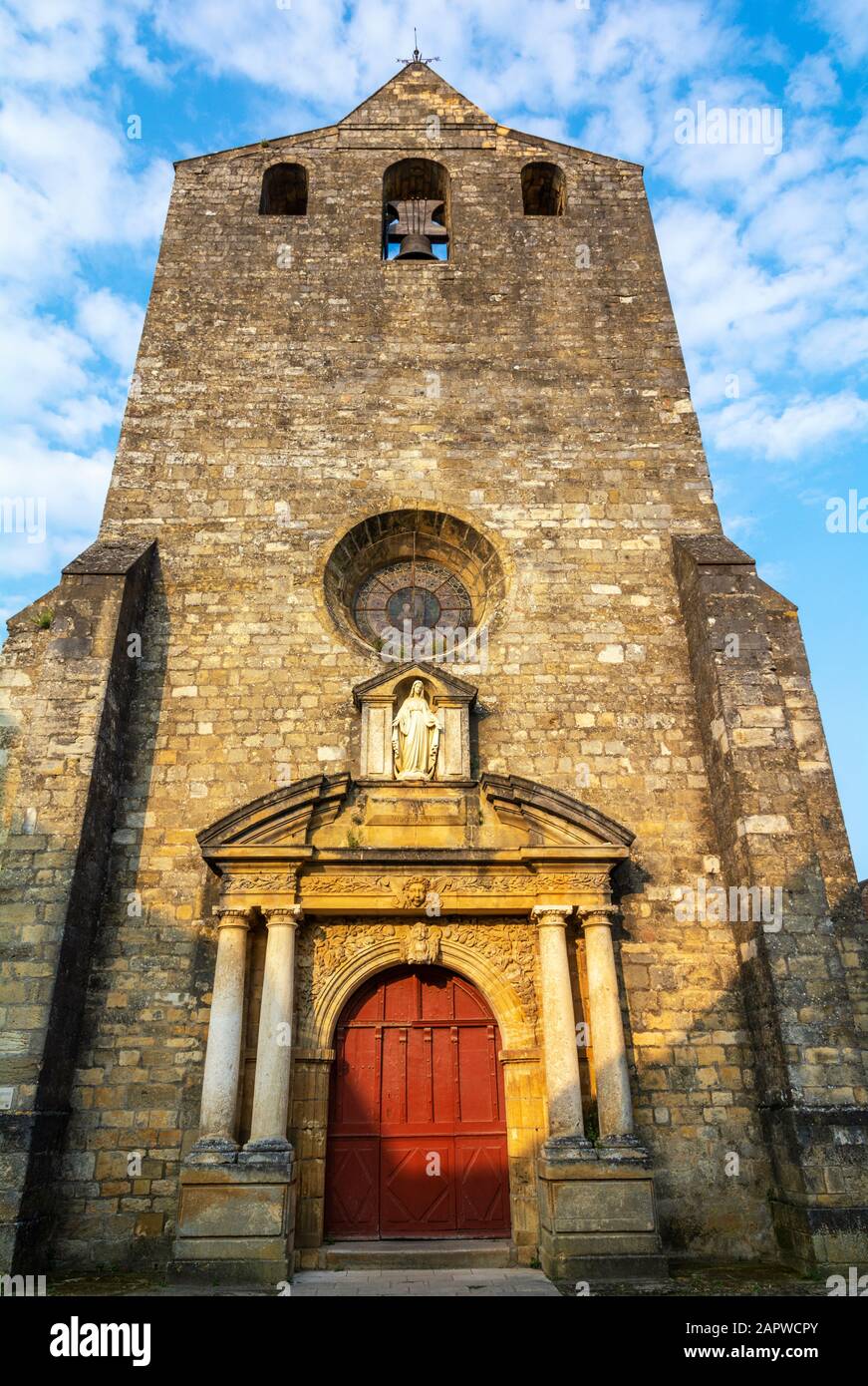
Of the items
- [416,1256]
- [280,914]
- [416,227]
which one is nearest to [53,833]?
[280,914]

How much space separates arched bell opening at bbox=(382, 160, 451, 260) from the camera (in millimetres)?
12094

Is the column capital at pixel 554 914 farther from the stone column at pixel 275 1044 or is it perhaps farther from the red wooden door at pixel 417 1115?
the stone column at pixel 275 1044

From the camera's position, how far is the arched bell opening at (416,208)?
39.7 ft

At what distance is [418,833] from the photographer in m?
8.03

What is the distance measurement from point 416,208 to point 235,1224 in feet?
40.4

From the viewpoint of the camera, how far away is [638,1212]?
6.68 m

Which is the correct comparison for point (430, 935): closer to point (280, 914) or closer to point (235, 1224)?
point (280, 914)

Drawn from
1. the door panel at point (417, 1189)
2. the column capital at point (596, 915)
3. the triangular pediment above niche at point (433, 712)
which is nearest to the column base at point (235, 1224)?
the door panel at point (417, 1189)

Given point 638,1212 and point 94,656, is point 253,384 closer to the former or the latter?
point 94,656

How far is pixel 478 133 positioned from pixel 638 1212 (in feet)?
43.9

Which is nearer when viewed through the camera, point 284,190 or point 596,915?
point 596,915

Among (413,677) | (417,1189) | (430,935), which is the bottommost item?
(417,1189)

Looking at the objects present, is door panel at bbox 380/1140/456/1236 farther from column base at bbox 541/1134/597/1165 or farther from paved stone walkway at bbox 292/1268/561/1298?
column base at bbox 541/1134/597/1165

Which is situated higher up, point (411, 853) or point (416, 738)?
point (416, 738)
